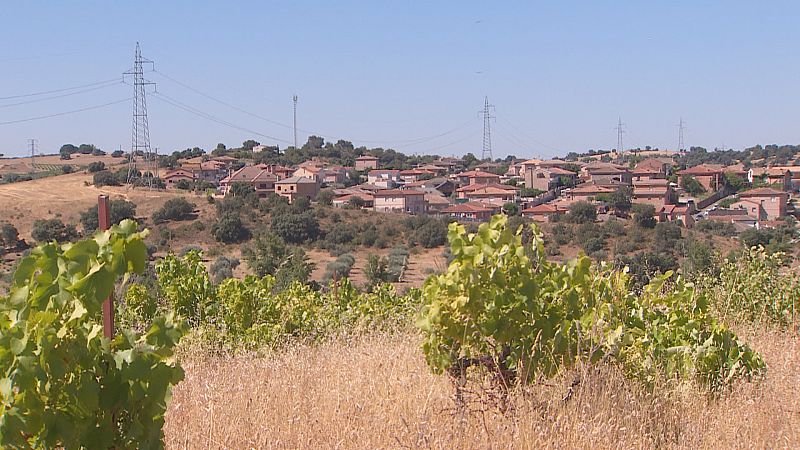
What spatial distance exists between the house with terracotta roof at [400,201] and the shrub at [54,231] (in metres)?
17.9

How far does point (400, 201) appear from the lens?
4506cm

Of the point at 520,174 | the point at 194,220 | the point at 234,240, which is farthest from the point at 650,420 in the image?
the point at 520,174

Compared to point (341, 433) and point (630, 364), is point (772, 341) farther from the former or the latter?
point (341, 433)

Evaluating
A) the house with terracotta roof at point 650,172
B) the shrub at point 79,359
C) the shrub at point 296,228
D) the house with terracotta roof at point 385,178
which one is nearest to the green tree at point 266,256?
the shrub at point 296,228

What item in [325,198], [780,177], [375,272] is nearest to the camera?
[375,272]

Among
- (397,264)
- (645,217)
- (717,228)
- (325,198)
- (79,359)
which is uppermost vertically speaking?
(79,359)

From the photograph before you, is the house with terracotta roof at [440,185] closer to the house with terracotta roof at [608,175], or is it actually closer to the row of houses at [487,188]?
the row of houses at [487,188]

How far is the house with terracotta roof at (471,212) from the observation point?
134 ft

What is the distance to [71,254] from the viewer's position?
7.24 ft

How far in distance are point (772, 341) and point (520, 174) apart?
6659cm

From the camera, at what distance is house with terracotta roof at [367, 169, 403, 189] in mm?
60556

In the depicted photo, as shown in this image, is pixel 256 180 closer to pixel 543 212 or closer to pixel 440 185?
pixel 440 185

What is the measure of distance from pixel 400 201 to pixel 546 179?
823 inches

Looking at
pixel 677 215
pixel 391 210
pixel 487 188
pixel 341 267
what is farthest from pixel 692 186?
pixel 341 267
